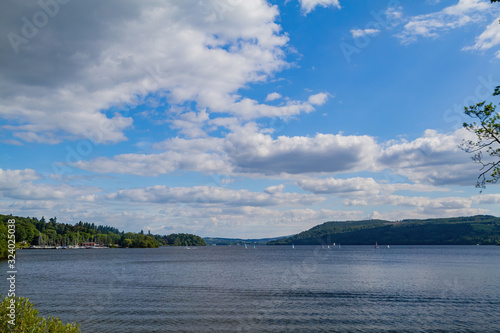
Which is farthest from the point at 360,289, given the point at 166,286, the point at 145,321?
the point at 145,321

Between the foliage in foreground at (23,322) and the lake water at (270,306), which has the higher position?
the foliage in foreground at (23,322)

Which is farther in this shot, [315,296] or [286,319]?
[315,296]

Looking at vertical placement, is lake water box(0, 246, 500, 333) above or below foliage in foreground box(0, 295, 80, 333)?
below

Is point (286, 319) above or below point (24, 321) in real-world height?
below

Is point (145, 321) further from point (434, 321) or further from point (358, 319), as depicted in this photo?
point (434, 321)

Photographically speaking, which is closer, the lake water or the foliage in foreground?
the foliage in foreground

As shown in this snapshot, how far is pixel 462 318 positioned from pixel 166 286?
50770mm

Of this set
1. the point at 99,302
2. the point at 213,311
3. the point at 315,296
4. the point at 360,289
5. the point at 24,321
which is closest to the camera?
the point at 24,321

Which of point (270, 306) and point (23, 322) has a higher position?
point (23, 322)

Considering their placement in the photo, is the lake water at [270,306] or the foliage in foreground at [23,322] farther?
the lake water at [270,306]

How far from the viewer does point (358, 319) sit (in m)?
41.3

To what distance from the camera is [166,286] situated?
68375mm

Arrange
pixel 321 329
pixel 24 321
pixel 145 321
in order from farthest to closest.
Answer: pixel 145 321
pixel 321 329
pixel 24 321

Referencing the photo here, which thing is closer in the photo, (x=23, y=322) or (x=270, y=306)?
(x=23, y=322)
